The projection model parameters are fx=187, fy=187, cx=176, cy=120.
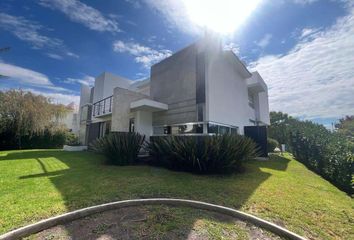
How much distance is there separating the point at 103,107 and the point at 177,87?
318 inches

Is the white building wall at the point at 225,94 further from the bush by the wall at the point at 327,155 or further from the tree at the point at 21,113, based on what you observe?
the tree at the point at 21,113

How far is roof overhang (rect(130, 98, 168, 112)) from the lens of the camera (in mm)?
13244

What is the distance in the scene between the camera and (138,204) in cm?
497

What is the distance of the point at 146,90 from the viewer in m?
19.5

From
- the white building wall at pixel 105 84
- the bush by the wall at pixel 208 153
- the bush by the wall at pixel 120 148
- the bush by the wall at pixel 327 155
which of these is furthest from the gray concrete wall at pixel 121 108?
the bush by the wall at pixel 327 155

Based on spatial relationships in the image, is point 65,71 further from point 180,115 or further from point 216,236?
point 216,236

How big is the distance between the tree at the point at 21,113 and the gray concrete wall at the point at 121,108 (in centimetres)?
1334

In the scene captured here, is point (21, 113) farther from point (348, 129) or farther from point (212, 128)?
point (348, 129)

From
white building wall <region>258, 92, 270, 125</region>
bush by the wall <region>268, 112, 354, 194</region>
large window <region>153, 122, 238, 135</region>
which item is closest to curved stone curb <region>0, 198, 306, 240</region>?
bush by the wall <region>268, 112, 354, 194</region>

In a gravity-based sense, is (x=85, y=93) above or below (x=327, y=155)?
above

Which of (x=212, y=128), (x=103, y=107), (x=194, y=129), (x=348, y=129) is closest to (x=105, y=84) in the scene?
(x=103, y=107)

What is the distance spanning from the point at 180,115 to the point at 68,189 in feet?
28.8

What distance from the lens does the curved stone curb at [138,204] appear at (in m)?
3.43

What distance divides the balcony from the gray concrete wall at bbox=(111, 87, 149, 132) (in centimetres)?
276
